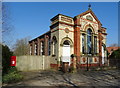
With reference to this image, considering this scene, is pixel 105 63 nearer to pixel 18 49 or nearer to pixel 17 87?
pixel 17 87

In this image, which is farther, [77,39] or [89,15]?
[89,15]

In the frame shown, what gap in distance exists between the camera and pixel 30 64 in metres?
13.5

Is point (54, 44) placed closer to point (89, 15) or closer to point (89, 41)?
point (89, 41)

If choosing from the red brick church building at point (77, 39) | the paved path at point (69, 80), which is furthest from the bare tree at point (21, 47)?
the paved path at point (69, 80)

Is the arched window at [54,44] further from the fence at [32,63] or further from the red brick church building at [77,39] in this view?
the fence at [32,63]

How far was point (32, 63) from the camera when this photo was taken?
13.7 m

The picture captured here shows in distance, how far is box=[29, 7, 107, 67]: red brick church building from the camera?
1445cm

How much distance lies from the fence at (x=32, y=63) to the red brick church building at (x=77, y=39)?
3.17 ft

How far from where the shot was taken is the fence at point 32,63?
43.0 ft

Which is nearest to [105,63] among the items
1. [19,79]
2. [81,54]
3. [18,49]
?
[81,54]

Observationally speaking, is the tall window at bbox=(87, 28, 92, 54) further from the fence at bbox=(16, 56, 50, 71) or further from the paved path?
the paved path

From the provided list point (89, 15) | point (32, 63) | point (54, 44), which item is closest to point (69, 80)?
point (32, 63)

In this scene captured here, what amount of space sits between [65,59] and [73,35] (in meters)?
3.74

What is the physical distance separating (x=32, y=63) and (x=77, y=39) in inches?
271
